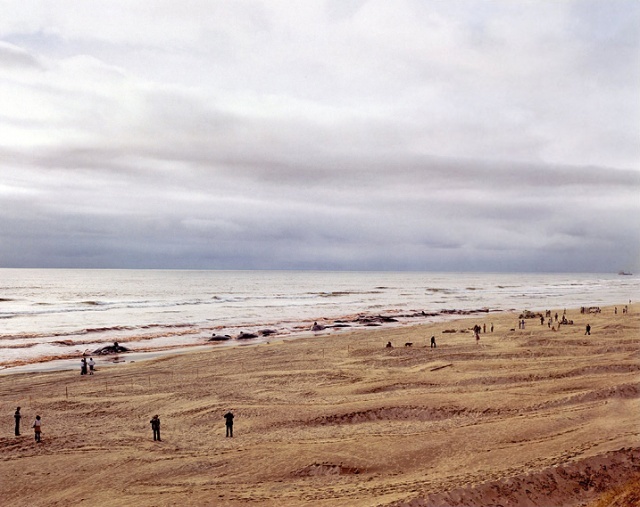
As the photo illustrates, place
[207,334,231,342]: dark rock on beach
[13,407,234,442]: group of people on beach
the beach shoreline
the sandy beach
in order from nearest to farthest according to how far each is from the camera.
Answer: the sandy beach, [13,407,234,442]: group of people on beach, the beach shoreline, [207,334,231,342]: dark rock on beach

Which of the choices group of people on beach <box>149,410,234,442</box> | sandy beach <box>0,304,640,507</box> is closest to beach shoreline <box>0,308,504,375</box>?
sandy beach <box>0,304,640,507</box>

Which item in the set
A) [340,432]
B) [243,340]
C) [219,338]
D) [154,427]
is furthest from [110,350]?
[340,432]

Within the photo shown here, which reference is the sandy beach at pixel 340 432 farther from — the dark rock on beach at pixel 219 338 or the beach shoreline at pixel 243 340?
the dark rock on beach at pixel 219 338

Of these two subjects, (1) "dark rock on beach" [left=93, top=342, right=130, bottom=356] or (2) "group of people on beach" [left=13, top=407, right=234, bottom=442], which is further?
(1) "dark rock on beach" [left=93, top=342, right=130, bottom=356]

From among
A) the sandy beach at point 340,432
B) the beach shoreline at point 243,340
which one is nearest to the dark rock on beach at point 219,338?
the beach shoreline at point 243,340

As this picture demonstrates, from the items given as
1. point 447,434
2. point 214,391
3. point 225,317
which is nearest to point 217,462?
point 447,434

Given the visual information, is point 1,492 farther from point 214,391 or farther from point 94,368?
point 94,368

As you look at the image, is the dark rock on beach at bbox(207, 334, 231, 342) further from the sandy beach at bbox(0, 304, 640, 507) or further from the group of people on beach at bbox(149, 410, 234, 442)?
the group of people on beach at bbox(149, 410, 234, 442)

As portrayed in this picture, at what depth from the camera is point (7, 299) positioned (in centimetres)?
11675

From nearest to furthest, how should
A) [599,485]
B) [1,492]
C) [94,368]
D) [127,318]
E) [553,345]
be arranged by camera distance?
[599,485] → [1,492] → [94,368] → [553,345] → [127,318]

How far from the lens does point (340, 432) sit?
2183 cm

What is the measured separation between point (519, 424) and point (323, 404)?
9.49 meters

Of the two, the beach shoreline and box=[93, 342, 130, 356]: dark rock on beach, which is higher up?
box=[93, 342, 130, 356]: dark rock on beach

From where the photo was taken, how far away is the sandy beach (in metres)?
15.8
